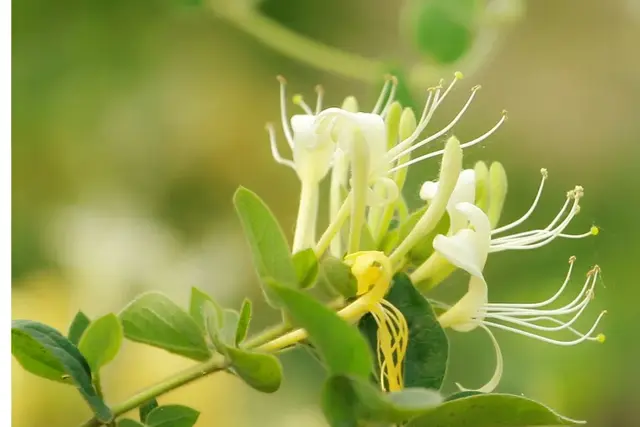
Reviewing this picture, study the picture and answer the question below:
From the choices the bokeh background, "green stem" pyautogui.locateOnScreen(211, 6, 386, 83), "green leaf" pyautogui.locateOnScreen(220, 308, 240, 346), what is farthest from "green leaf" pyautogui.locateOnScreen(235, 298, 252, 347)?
"green stem" pyautogui.locateOnScreen(211, 6, 386, 83)

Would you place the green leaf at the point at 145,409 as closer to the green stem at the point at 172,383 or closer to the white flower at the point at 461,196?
the green stem at the point at 172,383

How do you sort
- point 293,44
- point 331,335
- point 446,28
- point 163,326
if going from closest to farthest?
point 331,335, point 163,326, point 446,28, point 293,44

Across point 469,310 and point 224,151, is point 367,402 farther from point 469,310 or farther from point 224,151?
point 224,151

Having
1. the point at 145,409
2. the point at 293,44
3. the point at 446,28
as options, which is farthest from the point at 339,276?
the point at 293,44

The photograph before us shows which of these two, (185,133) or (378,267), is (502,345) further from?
(378,267)

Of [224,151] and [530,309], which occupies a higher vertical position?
[224,151]

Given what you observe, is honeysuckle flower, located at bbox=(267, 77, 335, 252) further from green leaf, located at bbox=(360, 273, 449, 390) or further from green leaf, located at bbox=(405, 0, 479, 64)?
green leaf, located at bbox=(405, 0, 479, 64)

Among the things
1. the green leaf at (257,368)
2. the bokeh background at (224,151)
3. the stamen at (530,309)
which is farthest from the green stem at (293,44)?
the green leaf at (257,368)
